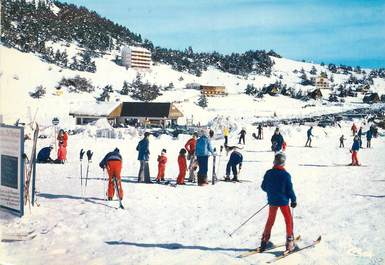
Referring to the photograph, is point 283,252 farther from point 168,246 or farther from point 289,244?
point 168,246

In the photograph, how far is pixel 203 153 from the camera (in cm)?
1473

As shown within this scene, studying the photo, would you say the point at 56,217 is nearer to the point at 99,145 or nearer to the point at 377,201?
the point at 377,201

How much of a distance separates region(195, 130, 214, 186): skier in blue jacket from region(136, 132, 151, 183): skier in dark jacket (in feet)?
4.70

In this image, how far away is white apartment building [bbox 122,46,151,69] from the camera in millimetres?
98375

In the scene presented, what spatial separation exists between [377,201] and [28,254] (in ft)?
25.3

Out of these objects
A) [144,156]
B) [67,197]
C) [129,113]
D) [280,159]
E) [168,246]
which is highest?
[129,113]

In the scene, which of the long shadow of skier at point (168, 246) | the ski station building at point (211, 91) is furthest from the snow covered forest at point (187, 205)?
the ski station building at point (211, 91)

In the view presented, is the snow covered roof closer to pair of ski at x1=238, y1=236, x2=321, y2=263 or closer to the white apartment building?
pair of ski at x1=238, y1=236, x2=321, y2=263

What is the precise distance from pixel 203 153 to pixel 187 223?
15.9 ft

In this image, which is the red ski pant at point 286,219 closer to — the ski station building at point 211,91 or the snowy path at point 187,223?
the snowy path at point 187,223

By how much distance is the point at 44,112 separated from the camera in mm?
58750

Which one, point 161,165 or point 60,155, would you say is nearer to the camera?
point 161,165

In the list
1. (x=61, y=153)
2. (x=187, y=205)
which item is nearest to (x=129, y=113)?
(x=61, y=153)

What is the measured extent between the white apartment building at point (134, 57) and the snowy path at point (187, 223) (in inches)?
3281
